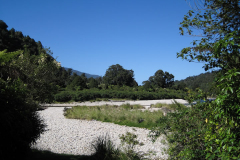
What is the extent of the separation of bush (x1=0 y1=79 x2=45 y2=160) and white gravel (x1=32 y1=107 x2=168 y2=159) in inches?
48.1

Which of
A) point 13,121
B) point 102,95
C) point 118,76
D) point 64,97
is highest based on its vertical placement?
point 118,76

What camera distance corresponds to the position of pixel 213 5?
2.95 metres

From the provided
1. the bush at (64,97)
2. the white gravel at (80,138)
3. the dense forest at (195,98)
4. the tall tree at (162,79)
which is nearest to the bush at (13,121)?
the dense forest at (195,98)

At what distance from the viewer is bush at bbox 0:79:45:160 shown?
2600 mm

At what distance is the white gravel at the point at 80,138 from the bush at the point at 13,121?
1223 millimetres

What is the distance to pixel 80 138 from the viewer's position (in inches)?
252

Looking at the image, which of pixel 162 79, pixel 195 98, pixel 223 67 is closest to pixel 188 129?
pixel 195 98

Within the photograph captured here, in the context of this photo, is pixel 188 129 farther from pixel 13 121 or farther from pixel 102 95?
pixel 102 95

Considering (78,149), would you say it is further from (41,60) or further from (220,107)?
(220,107)

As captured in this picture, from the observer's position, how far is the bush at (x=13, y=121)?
2600 mm

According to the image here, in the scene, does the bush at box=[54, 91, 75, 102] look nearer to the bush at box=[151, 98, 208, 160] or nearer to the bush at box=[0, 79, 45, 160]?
the bush at box=[0, 79, 45, 160]

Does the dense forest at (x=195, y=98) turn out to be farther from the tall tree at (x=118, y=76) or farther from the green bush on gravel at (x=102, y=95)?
the tall tree at (x=118, y=76)

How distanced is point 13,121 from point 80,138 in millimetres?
3956

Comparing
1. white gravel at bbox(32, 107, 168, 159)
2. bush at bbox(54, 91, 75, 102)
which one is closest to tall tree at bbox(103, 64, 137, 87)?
bush at bbox(54, 91, 75, 102)
